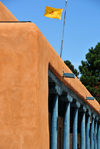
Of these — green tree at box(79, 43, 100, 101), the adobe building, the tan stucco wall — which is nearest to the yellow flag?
the adobe building

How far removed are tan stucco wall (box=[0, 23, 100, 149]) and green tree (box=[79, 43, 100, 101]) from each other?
4459 cm

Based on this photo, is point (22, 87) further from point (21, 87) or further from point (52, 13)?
point (52, 13)

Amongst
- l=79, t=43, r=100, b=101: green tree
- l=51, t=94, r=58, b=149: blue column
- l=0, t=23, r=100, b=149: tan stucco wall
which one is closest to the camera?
l=0, t=23, r=100, b=149: tan stucco wall

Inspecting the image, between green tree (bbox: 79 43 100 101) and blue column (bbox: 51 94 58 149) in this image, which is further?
green tree (bbox: 79 43 100 101)

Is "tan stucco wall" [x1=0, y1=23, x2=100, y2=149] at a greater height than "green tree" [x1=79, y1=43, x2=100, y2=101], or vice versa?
"green tree" [x1=79, y1=43, x2=100, y2=101]

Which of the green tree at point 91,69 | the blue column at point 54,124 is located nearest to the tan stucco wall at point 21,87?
the blue column at point 54,124

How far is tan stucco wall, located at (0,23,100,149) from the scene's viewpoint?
11.4 meters

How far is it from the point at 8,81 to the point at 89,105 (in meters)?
18.1

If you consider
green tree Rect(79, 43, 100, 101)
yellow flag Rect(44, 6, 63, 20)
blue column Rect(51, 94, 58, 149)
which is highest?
green tree Rect(79, 43, 100, 101)

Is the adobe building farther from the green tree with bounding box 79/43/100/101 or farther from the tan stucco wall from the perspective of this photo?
the green tree with bounding box 79/43/100/101

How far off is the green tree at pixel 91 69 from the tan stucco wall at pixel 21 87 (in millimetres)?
44589

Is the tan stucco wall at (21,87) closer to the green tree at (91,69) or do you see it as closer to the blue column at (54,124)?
the blue column at (54,124)

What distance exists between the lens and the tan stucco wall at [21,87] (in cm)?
1137

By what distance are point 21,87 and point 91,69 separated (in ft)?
168
